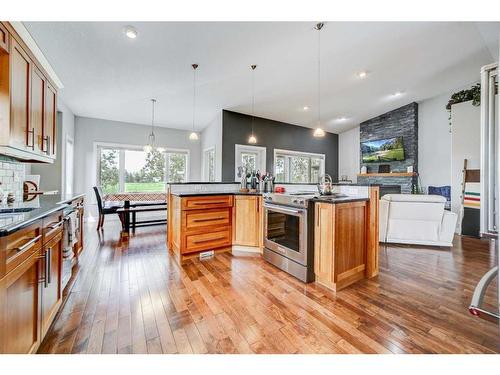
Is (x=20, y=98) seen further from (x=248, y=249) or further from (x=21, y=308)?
(x=248, y=249)

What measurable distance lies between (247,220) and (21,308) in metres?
2.37

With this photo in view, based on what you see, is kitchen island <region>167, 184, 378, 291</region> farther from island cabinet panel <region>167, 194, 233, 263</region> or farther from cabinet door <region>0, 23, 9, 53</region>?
cabinet door <region>0, 23, 9, 53</region>

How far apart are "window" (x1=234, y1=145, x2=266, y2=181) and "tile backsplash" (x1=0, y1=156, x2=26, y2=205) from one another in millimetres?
3891

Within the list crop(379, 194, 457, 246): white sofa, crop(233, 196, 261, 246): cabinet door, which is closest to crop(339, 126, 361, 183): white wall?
crop(379, 194, 457, 246): white sofa

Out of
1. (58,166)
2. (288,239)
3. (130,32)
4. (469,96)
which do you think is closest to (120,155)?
(58,166)

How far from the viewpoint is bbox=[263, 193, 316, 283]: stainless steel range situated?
7.50ft

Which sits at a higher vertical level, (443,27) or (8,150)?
(443,27)

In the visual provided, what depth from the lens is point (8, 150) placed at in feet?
5.55

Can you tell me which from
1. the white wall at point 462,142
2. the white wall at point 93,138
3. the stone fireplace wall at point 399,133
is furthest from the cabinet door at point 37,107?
the stone fireplace wall at point 399,133

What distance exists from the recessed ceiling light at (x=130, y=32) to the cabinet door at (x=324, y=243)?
2708mm

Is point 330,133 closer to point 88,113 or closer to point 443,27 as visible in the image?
point 443,27

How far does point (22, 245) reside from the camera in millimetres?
1091
